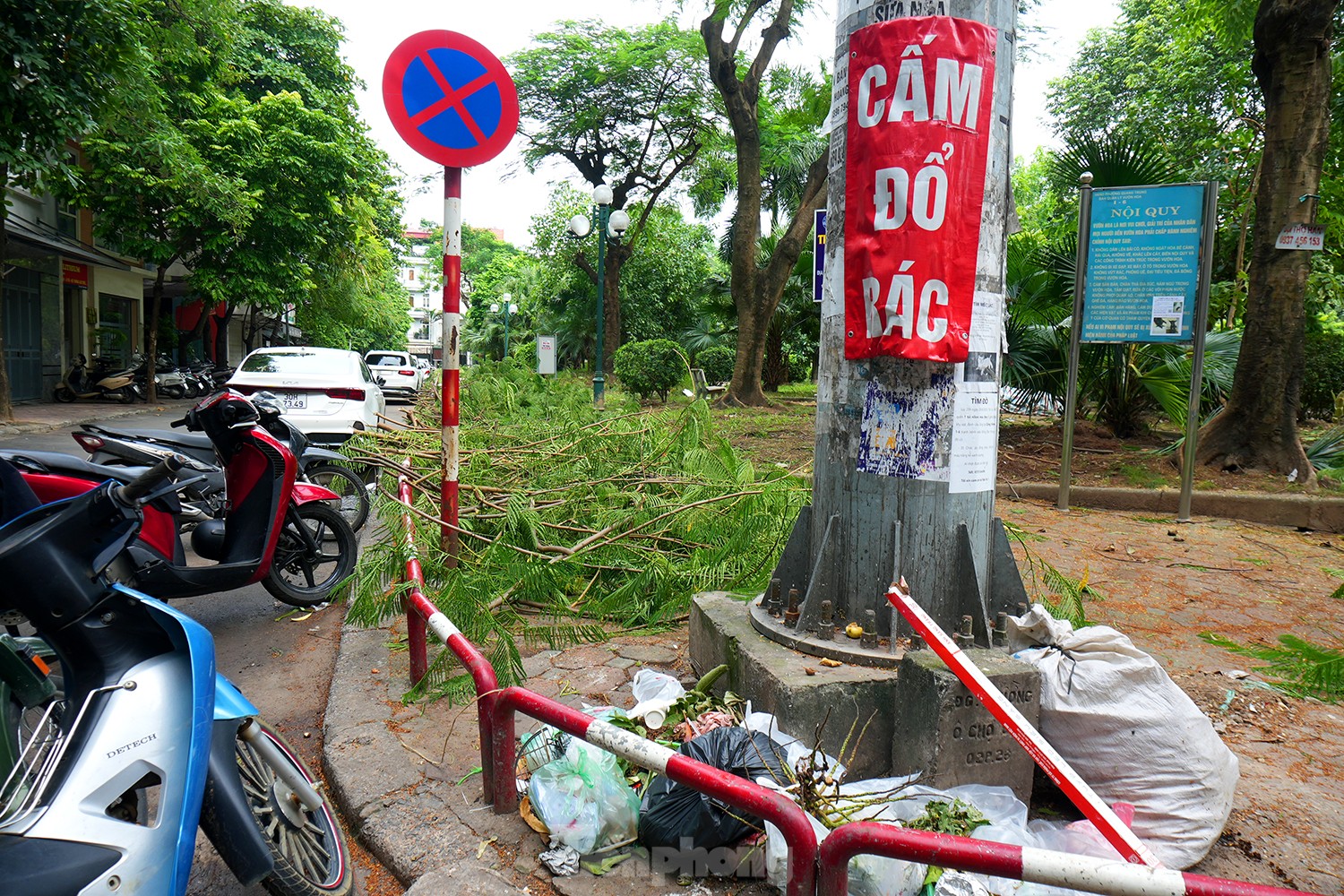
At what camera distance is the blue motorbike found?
1.56 metres

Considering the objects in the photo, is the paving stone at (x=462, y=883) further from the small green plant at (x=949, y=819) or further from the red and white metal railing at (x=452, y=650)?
the small green plant at (x=949, y=819)

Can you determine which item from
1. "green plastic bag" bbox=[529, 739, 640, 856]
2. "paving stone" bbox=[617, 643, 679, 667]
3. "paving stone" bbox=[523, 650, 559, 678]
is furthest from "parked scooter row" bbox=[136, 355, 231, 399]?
Answer: "green plastic bag" bbox=[529, 739, 640, 856]

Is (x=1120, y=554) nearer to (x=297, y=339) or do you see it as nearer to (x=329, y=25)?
(x=329, y=25)

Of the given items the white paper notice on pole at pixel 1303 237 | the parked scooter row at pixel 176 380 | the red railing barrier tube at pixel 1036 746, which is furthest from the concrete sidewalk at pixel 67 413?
the white paper notice on pole at pixel 1303 237

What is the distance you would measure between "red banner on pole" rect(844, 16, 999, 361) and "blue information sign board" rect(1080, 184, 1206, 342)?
4784 mm

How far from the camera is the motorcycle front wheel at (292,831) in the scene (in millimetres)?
1934

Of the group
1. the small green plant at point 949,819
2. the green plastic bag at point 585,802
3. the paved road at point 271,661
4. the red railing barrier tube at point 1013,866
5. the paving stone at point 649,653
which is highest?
the red railing barrier tube at point 1013,866

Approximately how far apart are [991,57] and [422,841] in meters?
2.88

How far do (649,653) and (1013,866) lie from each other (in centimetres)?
250

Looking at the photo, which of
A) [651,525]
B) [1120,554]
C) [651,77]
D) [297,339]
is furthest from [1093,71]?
[297,339]

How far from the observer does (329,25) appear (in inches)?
1041

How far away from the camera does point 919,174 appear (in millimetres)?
2549

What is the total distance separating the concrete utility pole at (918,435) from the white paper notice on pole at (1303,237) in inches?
237

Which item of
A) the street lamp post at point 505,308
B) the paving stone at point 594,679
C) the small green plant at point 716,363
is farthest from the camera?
the street lamp post at point 505,308
